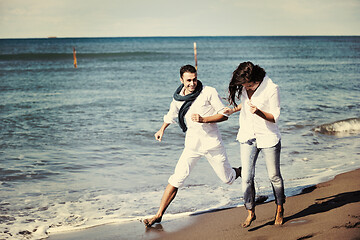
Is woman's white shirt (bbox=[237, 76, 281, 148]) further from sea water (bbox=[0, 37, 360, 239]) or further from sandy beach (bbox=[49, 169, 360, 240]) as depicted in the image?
Result: sea water (bbox=[0, 37, 360, 239])

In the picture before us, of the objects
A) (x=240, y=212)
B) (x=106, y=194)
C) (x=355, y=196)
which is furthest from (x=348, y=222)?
(x=106, y=194)

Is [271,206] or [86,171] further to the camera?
[86,171]

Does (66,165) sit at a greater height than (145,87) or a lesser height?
lesser

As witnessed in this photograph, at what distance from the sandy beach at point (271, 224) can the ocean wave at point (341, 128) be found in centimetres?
508

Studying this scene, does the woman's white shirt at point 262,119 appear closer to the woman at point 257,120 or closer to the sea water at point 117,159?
the woman at point 257,120

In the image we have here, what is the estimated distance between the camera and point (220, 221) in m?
4.86

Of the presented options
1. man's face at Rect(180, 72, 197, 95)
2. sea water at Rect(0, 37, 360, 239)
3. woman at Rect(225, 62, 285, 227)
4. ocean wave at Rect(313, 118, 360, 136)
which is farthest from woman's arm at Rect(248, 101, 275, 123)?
ocean wave at Rect(313, 118, 360, 136)

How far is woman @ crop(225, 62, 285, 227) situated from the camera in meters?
3.97

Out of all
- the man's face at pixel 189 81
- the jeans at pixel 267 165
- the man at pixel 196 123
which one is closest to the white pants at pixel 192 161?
the man at pixel 196 123

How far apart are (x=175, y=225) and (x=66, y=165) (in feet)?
12.4

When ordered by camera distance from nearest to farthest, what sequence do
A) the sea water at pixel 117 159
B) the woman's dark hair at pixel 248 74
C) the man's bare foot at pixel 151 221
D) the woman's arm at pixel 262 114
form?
the woman's arm at pixel 262 114, the woman's dark hair at pixel 248 74, the man's bare foot at pixel 151 221, the sea water at pixel 117 159

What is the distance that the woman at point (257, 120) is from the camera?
397 cm

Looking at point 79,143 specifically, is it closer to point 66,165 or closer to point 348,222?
point 66,165

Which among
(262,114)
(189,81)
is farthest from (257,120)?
(189,81)
